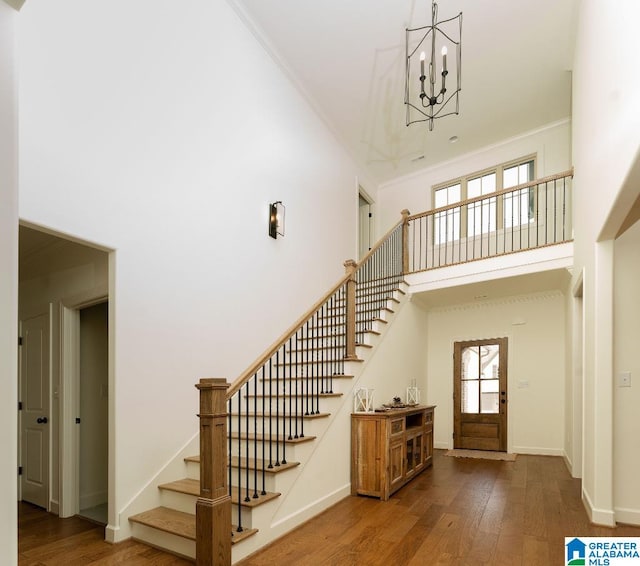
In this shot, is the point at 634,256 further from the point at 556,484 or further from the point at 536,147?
the point at 536,147

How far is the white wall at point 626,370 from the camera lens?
149 inches

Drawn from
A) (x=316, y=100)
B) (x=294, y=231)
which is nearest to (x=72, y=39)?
(x=294, y=231)

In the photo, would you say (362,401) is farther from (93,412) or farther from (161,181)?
(161,181)

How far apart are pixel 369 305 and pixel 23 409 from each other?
4.37m

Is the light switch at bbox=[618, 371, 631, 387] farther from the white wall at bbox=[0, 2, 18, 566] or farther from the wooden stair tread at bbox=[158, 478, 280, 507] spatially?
the white wall at bbox=[0, 2, 18, 566]

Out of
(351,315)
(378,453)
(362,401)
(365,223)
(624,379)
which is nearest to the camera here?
(624,379)

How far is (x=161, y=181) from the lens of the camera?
14.0 feet

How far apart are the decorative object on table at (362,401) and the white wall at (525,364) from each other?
3.51 m

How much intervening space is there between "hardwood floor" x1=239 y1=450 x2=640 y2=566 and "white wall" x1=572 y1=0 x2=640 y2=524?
1.49 feet

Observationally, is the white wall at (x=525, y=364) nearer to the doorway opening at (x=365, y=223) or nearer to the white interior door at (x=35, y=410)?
the doorway opening at (x=365, y=223)

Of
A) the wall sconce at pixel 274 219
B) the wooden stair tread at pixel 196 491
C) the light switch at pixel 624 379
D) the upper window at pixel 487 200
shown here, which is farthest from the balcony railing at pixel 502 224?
the wooden stair tread at pixel 196 491

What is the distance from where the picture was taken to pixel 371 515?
4098 mm

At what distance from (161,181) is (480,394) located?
617 centimetres

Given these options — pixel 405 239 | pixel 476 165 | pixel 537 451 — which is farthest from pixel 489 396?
pixel 476 165
